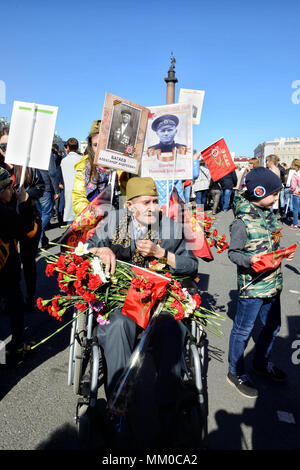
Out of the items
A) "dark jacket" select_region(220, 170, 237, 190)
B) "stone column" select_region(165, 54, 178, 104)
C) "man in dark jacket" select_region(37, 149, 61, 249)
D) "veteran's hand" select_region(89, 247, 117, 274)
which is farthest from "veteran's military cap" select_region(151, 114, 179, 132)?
"dark jacket" select_region(220, 170, 237, 190)

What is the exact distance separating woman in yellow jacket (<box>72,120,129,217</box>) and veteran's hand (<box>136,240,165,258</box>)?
1127 mm

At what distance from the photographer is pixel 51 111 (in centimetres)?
251

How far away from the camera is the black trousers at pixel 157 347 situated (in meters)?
2.02

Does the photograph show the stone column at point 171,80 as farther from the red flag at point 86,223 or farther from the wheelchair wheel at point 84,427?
the wheelchair wheel at point 84,427

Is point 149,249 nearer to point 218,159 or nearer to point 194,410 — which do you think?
point 194,410

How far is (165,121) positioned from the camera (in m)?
3.25

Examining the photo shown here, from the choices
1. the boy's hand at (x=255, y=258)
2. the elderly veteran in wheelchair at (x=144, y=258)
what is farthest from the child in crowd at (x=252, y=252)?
the elderly veteran in wheelchair at (x=144, y=258)

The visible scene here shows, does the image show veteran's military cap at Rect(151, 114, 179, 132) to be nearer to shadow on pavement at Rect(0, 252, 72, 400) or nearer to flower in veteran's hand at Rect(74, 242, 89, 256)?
flower in veteran's hand at Rect(74, 242, 89, 256)

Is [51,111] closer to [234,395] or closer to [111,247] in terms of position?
[111,247]

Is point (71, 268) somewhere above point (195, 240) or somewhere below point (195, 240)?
below

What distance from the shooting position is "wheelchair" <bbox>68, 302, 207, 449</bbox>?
6.20ft

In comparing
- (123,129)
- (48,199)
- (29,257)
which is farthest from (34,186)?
(48,199)

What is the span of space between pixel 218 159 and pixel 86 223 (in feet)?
6.49

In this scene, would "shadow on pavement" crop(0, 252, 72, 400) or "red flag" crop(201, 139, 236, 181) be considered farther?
"red flag" crop(201, 139, 236, 181)
